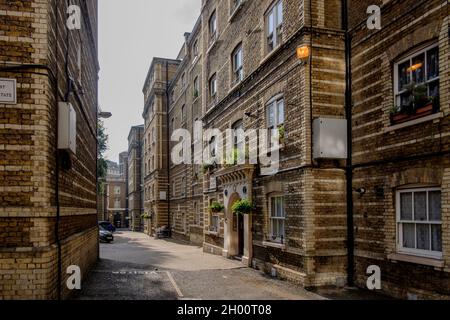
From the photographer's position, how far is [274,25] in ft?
48.6

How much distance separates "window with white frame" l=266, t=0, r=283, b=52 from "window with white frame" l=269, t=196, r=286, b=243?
17.4 ft

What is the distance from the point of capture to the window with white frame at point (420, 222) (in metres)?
9.34

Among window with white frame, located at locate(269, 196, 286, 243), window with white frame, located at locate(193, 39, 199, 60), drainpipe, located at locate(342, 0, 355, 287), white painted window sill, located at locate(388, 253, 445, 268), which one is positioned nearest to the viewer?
white painted window sill, located at locate(388, 253, 445, 268)

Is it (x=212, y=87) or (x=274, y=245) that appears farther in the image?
(x=212, y=87)

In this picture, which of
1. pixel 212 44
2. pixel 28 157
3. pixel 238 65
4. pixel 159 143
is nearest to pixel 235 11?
pixel 238 65

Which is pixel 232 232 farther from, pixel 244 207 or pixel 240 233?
pixel 244 207

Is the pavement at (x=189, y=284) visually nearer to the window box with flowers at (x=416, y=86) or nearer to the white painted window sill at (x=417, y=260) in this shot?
the white painted window sill at (x=417, y=260)

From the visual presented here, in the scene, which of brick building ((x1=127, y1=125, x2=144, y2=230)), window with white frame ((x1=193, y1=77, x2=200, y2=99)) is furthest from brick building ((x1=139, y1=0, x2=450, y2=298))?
brick building ((x1=127, y1=125, x2=144, y2=230))

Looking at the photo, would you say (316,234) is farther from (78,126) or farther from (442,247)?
(78,126)

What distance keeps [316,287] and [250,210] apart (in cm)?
460

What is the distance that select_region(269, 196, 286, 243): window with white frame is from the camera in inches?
548

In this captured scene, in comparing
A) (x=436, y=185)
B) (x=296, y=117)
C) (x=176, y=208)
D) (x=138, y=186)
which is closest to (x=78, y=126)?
(x=296, y=117)

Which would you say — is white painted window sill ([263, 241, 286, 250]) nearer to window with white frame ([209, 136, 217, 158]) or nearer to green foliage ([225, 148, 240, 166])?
green foliage ([225, 148, 240, 166])

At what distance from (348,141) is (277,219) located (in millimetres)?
3749
